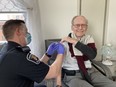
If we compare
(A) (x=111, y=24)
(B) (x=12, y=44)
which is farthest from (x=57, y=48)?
(A) (x=111, y=24)

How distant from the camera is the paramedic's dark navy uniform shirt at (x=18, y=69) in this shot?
1.19 m

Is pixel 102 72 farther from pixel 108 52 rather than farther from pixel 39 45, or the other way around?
pixel 39 45

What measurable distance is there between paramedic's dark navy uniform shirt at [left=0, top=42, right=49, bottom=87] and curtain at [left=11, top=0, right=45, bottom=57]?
1.14 meters

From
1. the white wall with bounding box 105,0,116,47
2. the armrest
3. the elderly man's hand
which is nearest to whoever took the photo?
the elderly man's hand

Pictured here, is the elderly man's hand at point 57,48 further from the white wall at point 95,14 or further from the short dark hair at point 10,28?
the white wall at point 95,14

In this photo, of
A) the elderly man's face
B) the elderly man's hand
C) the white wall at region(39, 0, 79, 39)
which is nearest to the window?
the white wall at region(39, 0, 79, 39)

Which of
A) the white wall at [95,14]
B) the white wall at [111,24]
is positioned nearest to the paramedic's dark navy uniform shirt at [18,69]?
the white wall at [95,14]

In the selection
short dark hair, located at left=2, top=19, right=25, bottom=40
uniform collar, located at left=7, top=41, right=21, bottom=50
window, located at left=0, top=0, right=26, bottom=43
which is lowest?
uniform collar, located at left=7, top=41, right=21, bottom=50

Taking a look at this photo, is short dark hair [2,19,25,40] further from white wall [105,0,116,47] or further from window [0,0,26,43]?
white wall [105,0,116,47]

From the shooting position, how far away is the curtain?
2.33 meters

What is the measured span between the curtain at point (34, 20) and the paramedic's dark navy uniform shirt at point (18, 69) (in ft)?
3.72

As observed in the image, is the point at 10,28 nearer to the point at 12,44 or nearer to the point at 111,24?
the point at 12,44

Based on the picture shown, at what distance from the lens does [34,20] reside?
93.8 inches

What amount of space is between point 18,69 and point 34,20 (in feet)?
Result: 4.24
